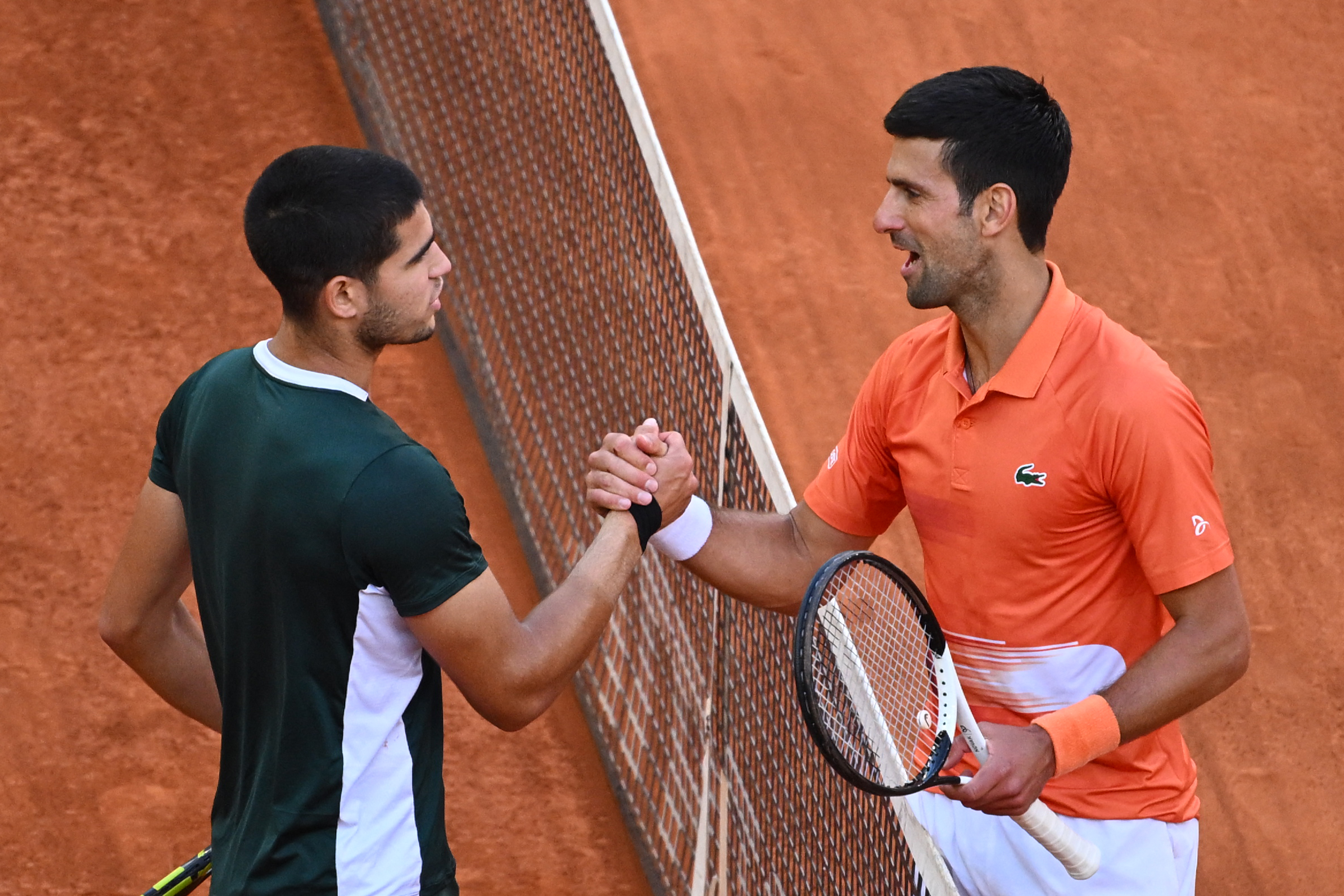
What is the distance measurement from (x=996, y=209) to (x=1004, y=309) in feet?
0.71

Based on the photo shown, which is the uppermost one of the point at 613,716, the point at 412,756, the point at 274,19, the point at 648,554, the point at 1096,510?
the point at 274,19

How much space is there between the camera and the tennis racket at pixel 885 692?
2564 mm

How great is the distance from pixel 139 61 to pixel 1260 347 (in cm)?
593

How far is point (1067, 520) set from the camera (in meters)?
3.02

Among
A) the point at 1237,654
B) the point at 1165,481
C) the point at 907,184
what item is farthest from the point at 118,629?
the point at 1237,654

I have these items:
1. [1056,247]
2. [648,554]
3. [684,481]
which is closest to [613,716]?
[648,554]

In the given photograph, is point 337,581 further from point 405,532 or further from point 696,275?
point 696,275

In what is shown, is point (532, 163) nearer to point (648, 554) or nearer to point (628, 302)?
point (628, 302)

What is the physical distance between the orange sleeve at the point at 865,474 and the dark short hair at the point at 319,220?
127cm

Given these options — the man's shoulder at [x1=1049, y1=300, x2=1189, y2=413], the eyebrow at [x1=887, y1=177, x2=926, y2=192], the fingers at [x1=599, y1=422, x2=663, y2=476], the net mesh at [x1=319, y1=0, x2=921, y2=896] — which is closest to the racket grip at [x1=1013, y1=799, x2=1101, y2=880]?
the net mesh at [x1=319, y1=0, x2=921, y2=896]

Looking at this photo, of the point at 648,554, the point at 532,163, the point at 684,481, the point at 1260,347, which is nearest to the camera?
the point at 684,481

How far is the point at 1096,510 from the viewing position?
3008mm

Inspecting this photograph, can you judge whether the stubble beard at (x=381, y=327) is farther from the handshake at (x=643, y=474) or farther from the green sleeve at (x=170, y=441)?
the handshake at (x=643, y=474)

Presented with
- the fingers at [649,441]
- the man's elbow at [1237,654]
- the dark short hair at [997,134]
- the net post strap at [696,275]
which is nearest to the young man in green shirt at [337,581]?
the fingers at [649,441]
